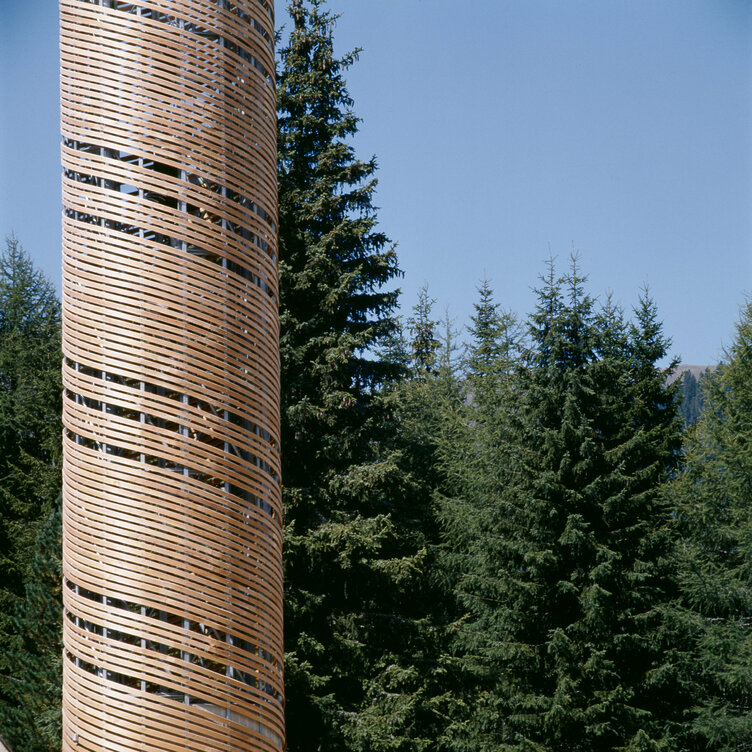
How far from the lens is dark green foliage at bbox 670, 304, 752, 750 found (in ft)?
59.3

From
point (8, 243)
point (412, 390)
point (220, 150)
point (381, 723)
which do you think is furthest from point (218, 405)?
point (8, 243)

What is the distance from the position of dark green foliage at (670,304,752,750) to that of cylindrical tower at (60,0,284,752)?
1194 cm

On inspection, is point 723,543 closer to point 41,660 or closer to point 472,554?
point 472,554

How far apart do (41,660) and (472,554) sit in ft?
29.2

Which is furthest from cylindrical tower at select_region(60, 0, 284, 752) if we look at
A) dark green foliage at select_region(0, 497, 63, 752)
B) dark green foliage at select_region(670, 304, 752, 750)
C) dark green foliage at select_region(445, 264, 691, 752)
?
dark green foliage at select_region(670, 304, 752, 750)

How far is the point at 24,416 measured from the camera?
77.6 feet

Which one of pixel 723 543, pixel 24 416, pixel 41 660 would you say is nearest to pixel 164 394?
pixel 41 660

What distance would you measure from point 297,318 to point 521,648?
684cm

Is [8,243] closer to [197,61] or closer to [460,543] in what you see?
[460,543]

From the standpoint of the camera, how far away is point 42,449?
23.2 meters

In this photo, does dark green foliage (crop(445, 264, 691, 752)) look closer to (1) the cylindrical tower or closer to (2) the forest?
(2) the forest

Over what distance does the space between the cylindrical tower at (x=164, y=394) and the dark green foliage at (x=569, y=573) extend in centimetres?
A: 909

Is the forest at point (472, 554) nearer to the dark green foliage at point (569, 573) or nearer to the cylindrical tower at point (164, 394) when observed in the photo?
the dark green foliage at point (569, 573)

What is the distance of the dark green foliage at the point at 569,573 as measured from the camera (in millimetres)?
16500
